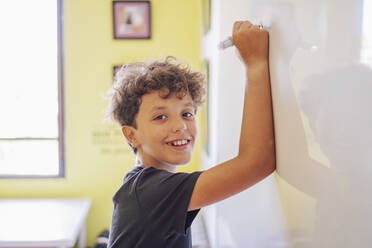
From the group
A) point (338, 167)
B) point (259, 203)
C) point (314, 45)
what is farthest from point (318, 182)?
point (259, 203)

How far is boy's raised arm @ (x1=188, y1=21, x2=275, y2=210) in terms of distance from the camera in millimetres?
565

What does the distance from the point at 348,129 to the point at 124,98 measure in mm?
578

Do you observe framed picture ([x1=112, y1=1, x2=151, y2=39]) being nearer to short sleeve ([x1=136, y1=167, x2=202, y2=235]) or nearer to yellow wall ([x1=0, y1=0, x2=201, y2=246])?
yellow wall ([x1=0, y1=0, x2=201, y2=246])

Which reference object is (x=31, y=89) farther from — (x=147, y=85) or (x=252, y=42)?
(x=252, y=42)

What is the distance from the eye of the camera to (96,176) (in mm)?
2285

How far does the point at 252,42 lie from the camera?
58 cm

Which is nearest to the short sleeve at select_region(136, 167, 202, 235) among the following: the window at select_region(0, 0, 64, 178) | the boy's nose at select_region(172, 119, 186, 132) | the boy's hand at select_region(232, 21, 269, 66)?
the boy's nose at select_region(172, 119, 186, 132)

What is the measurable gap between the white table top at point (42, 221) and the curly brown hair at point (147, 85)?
1014 mm

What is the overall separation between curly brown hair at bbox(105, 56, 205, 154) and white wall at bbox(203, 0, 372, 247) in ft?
0.77

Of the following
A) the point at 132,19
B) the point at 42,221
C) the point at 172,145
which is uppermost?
the point at 132,19

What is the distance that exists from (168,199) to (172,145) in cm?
15

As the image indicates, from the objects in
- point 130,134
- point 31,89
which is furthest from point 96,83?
point 130,134

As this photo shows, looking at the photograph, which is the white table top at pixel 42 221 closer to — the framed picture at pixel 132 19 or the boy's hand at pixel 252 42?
the framed picture at pixel 132 19

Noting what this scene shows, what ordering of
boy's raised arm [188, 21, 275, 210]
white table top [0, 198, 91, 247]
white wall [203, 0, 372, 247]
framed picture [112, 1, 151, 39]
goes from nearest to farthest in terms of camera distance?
1. white wall [203, 0, 372, 247]
2. boy's raised arm [188, 21, 275, 210]
3. white table top [0, 198, 91, 247]
4. framed picture [112, 1, 151, 39]
